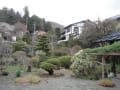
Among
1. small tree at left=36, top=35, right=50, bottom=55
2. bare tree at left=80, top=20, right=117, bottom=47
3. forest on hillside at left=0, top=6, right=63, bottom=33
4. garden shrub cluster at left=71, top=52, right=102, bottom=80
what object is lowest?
garden shrub cluster at left=71, top=52, right=102, bottom=80

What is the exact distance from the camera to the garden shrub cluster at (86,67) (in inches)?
683

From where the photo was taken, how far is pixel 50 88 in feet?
41.5

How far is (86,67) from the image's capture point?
17.4m

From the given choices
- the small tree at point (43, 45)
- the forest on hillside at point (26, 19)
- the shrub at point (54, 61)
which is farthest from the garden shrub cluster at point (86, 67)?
the forest on hillside at point (26, 19)

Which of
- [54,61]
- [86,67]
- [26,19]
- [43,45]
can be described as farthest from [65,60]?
[26,19]

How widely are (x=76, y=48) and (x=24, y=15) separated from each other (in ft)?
122

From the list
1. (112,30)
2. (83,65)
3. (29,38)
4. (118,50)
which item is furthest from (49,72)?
(29,38)

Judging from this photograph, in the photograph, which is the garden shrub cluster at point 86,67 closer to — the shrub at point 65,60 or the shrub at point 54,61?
the shrub at point 54,61

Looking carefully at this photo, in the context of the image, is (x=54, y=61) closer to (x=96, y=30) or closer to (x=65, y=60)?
(x=65, y=60)

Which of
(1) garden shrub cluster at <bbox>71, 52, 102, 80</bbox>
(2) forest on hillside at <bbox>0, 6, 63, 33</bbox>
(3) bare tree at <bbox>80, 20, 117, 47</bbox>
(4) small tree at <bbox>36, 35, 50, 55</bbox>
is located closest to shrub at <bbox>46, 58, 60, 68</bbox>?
(1) garden shrub cluster at <bbox>71, 52, 102, 80</bbox>

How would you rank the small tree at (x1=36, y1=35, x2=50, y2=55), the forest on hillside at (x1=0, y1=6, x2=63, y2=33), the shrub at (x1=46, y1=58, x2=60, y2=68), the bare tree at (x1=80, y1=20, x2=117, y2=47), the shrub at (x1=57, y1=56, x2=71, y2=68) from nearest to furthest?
the shrub at (x1=46, y1=58, x2=60, y2=68) < the shrub at (x1=57, y1=56, x2=71, y2=68) < the bare tree at (x1=80, y1=20, x2=117, y2=47) < the small tree at (x1=36, y1=35, x2=50, y2=55) < the forest on hillside at (x1=0, y1=6, x2=63, y2=33)

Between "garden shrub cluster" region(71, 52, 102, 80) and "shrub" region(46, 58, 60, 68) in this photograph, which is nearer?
"garden shrub cluster" region(71, 52, 102, 80)

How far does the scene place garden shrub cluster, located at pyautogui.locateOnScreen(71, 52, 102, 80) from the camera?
56.9ft

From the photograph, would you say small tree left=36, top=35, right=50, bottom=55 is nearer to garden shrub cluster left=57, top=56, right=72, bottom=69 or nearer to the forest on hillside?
garden shrub cluster left=57, top=56, right=72, bottom=69
